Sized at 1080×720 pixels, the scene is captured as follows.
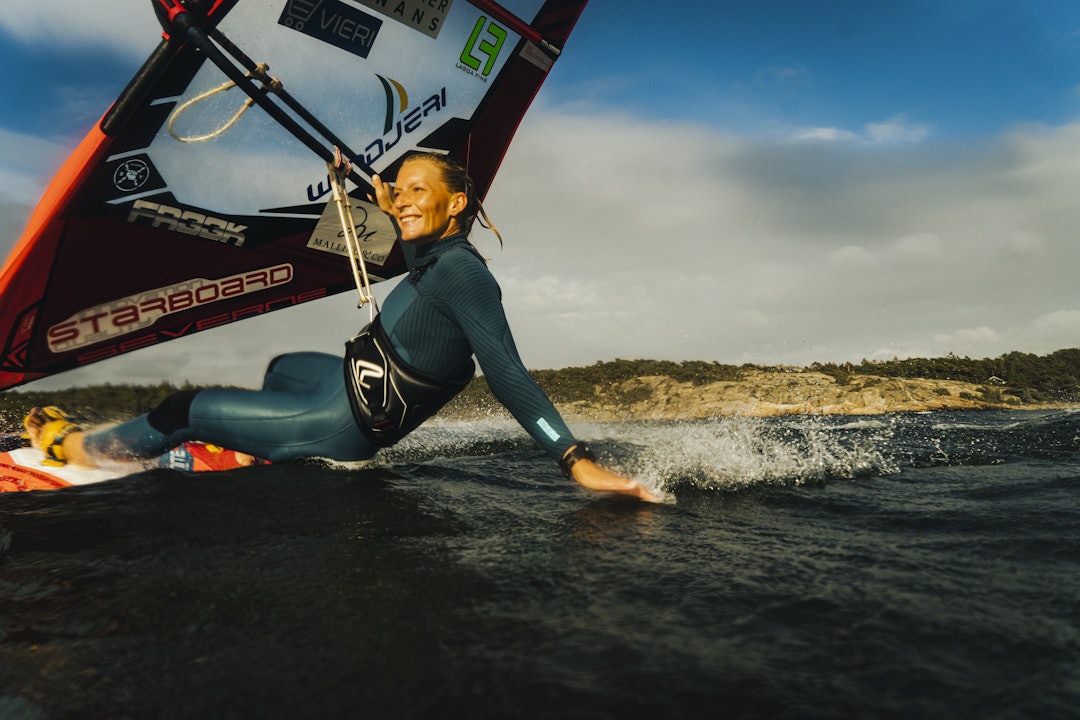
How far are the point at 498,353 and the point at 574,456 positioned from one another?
593 mm

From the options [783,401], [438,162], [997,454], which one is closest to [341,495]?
[438,162]

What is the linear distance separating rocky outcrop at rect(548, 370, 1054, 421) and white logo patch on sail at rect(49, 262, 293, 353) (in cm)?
2335

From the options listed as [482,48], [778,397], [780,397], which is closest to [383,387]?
[482,48]

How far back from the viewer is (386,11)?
4.44m

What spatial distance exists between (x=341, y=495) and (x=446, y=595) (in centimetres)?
142

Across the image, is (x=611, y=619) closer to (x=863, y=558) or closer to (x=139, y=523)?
(x=863, y=558)

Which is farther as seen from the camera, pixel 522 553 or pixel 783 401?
pixel 783 401

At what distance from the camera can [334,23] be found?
4250 mm

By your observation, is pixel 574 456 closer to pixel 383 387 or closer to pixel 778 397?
pixel 383 387

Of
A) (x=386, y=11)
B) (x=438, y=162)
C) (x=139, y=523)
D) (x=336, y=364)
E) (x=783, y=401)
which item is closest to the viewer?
(x=139, y=523)

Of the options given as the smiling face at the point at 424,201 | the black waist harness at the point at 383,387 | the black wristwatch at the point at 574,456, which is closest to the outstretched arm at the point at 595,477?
the black wristwatch at the point at 574,456

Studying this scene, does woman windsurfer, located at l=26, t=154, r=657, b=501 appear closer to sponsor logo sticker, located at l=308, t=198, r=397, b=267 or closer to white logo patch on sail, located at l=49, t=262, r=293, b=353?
white logo patch on sail, located at l=49, t=262, r=293, b=353

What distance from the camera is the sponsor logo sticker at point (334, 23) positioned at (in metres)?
4.07

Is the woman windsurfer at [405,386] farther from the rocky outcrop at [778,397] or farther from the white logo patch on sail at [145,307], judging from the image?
the rocky outcrop at [778,397]
